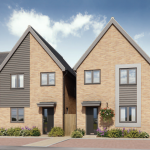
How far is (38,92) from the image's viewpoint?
2438cm

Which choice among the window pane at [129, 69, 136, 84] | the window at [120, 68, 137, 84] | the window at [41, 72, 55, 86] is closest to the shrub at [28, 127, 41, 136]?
the window at [41, 72, 55, 86]

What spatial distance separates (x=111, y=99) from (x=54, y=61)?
706 centimetres

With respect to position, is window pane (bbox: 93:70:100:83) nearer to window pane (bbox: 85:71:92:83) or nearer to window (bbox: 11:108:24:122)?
window pane (bbox: 85:71:92:83)

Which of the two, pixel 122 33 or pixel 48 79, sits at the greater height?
pixel 122 33

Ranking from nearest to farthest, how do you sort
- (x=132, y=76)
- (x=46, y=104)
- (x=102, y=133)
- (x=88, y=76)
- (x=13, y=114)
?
(x=102, y=133) → (x=132, y=76) → (x=46, y=104) → (x=88, y=76) → (x=13, y=114)

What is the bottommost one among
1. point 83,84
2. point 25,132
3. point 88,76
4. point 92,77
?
point 25,132

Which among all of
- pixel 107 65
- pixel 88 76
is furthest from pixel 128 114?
pixel 88 76

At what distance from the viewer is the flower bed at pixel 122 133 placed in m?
21.0

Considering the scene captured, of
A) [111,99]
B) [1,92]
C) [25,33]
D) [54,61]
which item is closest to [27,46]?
[25,33]

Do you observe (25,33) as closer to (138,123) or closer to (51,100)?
(51,100)

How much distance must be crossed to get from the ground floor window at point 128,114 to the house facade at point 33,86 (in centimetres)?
599

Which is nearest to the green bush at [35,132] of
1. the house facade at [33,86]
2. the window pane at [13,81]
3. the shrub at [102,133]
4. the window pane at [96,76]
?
the house facade at [33,86]

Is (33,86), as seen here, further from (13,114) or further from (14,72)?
(13,114)

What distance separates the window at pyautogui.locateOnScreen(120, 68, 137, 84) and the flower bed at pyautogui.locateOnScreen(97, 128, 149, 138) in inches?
180
